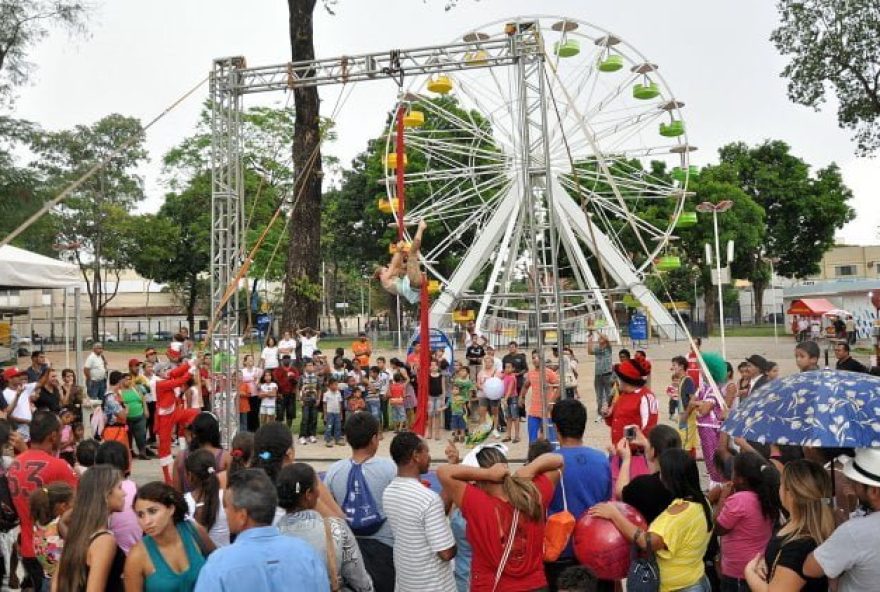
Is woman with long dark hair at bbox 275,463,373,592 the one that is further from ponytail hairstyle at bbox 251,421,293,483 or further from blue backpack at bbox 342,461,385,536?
ponytail hairstyle at bbox 251,421,293,483

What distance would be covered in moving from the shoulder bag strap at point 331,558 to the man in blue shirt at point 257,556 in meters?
0.49

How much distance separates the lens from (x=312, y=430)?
13453 millimetres

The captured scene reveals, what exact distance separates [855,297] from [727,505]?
36.0m

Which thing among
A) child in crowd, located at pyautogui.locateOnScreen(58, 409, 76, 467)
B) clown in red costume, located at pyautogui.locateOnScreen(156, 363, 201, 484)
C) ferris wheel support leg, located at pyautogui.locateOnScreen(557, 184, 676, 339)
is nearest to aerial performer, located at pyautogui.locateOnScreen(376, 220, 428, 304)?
clown in red costume, located at pyautogui.locateOnScreen(156, 363, 201, 484)

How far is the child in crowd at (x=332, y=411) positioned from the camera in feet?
42.3

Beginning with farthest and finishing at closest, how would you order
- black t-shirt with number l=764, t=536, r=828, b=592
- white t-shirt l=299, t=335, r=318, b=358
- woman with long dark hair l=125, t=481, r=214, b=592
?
white t-shirt l=299, t=335, r=318, b=358, woman with long dark hair l=125, t=481, r=214, b=592, black t-shirt with number l=764, t=536, r=828, b=592

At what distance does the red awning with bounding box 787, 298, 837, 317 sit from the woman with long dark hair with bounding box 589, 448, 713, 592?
3457 cm

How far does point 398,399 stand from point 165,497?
1012cm

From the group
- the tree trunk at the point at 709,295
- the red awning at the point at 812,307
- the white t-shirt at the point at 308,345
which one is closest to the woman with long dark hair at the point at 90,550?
the white t-shirt at the point at 308,345

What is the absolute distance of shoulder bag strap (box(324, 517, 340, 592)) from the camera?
3.54m

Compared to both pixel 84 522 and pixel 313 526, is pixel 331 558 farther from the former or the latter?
pixel 84 522

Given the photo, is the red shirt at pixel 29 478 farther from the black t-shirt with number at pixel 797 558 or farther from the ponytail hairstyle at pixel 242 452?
the black t-shirt with number at pixel 797 558

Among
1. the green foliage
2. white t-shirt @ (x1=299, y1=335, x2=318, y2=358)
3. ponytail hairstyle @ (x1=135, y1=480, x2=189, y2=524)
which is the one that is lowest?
ponytail hairstyle @ (x1=135, y1=480, x2=189, y2=524)

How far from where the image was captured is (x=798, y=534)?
303 centimetres
